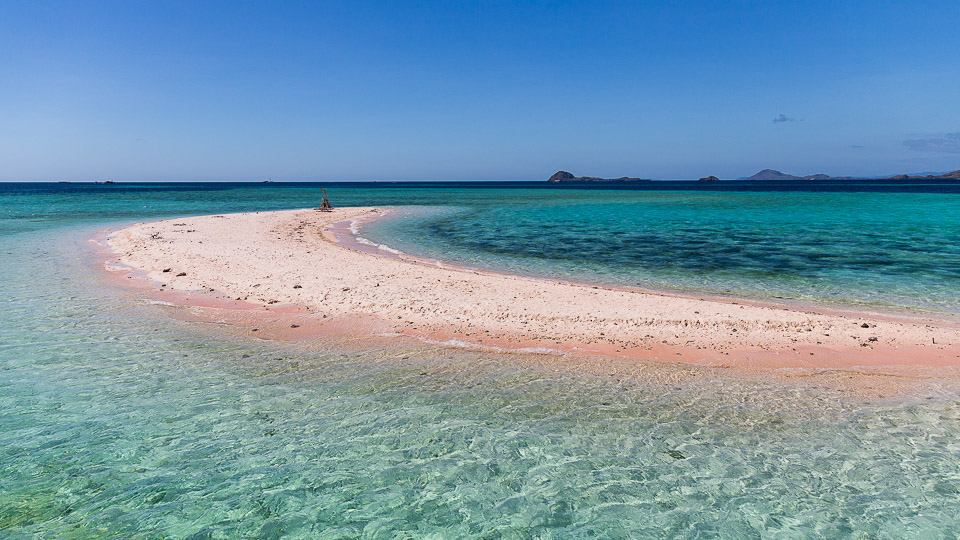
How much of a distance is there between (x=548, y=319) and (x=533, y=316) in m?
0.34

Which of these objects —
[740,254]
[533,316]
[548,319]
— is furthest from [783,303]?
[740,254]

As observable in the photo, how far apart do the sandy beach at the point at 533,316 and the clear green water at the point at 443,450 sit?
3.77 ft

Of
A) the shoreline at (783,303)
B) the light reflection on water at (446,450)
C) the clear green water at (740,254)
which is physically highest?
the clear green water at (740,254)

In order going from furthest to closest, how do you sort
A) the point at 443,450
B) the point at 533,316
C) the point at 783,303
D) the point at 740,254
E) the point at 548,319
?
the point at 740,254 → the point at 783,303 → the point at 533,316 → the point at 548,319 → the point at 443,450

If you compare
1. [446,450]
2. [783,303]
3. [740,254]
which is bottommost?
[446,450]

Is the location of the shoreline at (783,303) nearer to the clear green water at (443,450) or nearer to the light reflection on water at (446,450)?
the light reflection on water at (446,450)

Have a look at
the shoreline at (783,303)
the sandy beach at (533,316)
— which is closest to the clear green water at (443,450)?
the sandy beach at (533,316)

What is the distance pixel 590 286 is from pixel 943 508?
30.9ft

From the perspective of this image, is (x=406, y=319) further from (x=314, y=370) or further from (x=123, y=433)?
(x=123, y=433)

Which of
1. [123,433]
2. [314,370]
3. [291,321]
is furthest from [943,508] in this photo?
[291,321]

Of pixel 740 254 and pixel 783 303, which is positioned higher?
pixel 740 254

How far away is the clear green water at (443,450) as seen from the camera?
170 inches

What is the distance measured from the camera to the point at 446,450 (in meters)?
5.41

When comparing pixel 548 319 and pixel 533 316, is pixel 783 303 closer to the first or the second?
pixel 548 319
